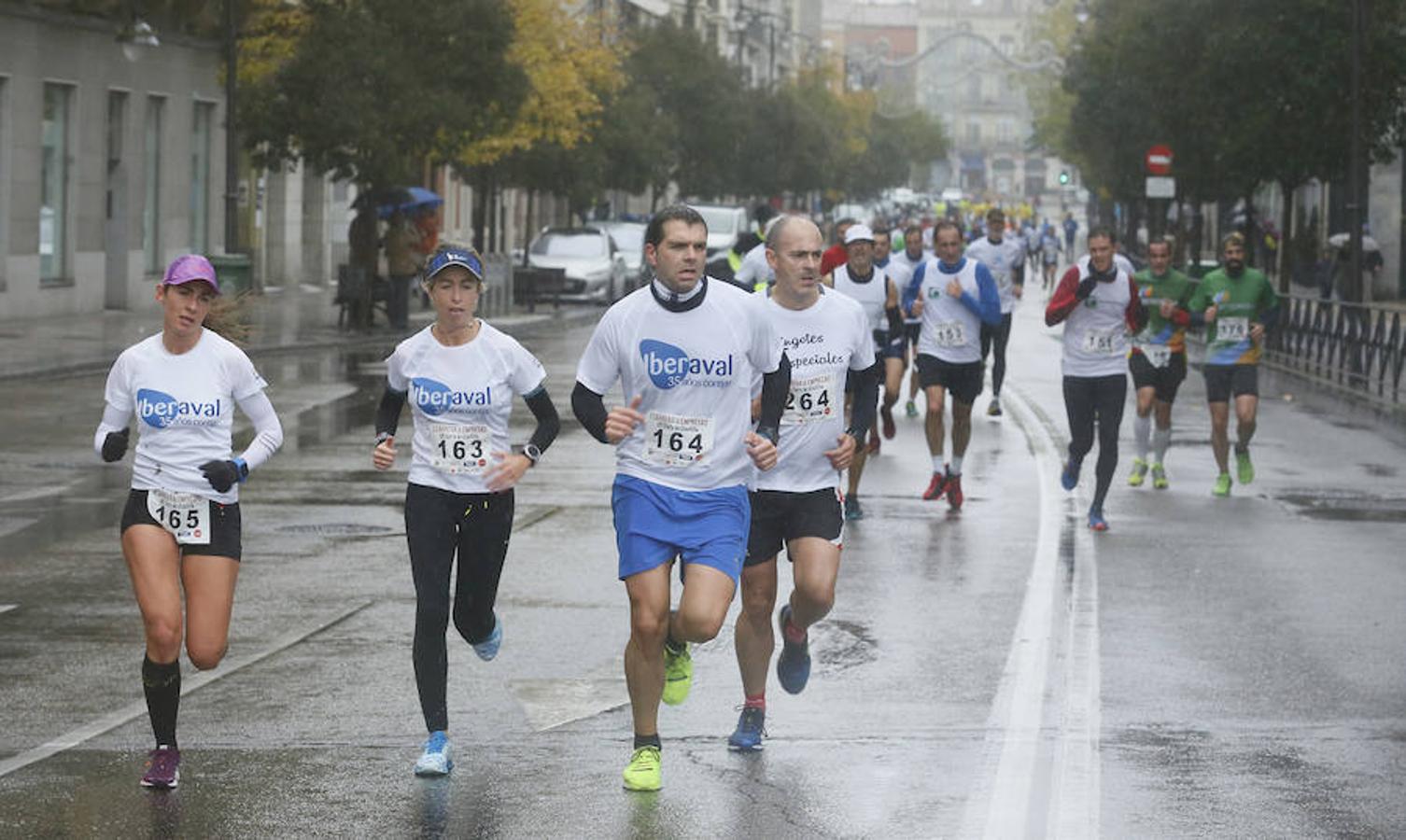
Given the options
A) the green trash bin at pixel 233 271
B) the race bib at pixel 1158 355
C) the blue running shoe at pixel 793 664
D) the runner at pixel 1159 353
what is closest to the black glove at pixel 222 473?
the blue running shoe at pixel 793 664

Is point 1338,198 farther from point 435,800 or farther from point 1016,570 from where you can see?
point 435,800

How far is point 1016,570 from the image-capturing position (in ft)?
45.6

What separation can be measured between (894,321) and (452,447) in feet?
28.2

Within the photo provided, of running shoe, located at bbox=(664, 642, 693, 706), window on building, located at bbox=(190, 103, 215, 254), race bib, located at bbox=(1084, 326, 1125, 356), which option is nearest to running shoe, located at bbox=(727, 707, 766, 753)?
running shoe, located at bbox=(664, 642, 693, 706)

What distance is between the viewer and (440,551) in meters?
8.44

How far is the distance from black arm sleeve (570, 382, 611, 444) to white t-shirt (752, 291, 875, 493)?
3.15 feet

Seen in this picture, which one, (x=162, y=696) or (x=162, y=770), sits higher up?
(x=162, y=696)

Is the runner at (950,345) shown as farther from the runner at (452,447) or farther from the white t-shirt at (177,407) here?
the white t-shirt at (177,407)

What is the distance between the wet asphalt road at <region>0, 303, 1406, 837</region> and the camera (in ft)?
25.6

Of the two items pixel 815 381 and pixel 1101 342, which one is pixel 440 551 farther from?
pixel 1101 342

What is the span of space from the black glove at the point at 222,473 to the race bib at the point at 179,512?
0.09 m

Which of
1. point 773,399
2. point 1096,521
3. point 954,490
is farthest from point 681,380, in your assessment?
point 954,490

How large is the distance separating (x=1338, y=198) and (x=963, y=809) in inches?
2257

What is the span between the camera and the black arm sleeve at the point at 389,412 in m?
8.65
